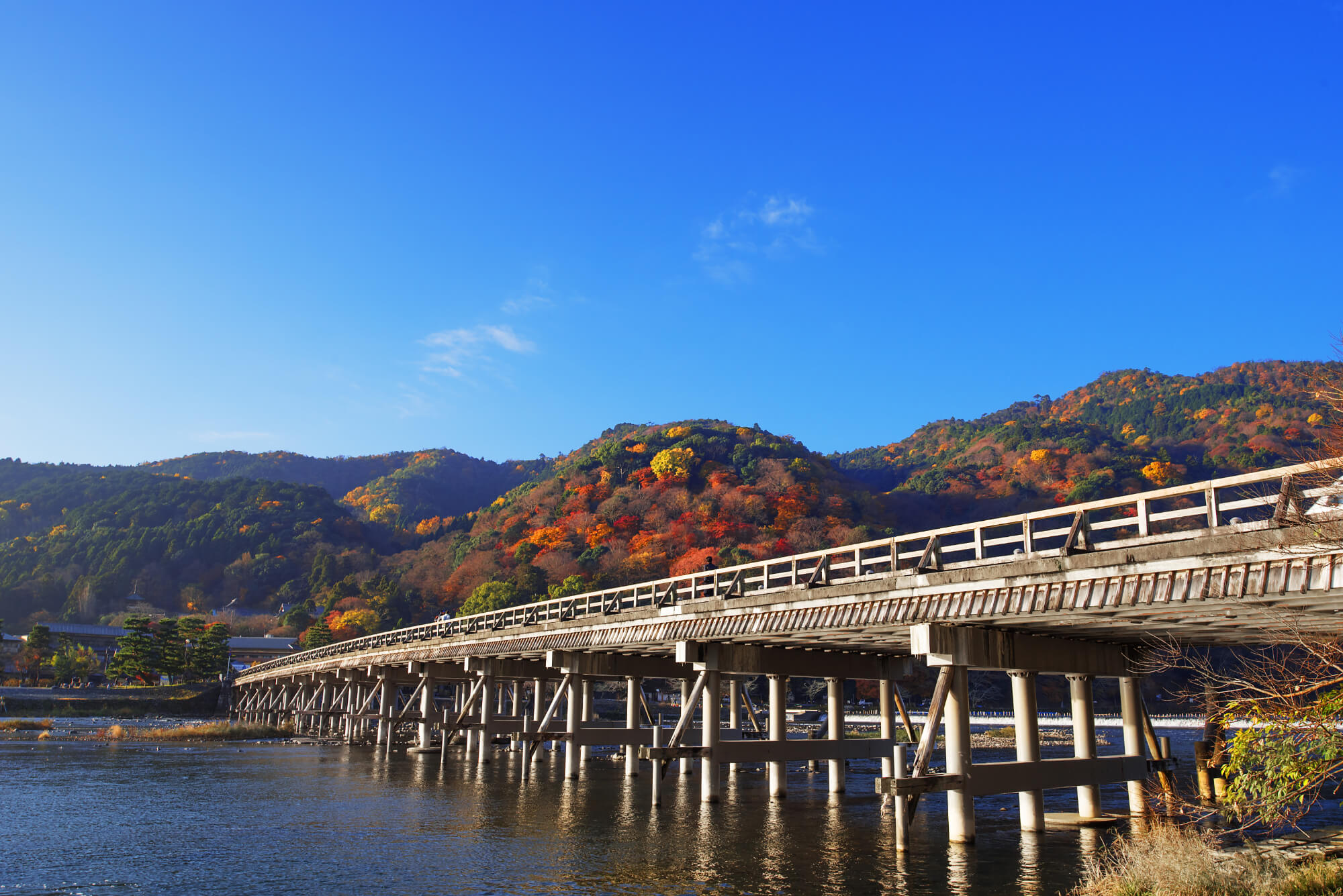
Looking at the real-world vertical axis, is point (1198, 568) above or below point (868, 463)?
below

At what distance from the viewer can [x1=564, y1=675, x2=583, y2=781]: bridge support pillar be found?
3197cm

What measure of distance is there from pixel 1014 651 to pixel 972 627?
1.52 metres

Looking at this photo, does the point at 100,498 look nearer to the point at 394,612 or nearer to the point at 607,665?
the point at 394,612

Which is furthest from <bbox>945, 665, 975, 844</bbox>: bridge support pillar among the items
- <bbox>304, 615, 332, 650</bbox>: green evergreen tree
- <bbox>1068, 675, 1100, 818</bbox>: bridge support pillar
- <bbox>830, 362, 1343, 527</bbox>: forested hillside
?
<bbox>304, 615, 332, 650</bbox>: green evergreen tree

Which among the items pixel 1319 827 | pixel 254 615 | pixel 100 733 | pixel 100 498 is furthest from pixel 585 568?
pixel 100 498

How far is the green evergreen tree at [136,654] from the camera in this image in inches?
3351

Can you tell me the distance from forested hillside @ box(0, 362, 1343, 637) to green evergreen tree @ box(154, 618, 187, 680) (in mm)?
20441

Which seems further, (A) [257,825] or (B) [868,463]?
(B) [868,463]

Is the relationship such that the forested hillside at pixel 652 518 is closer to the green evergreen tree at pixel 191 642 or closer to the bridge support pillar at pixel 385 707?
the green evergreen tree at pixel 191 642

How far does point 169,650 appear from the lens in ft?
285

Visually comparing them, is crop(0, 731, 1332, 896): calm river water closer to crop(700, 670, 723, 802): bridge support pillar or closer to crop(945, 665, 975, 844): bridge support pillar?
crop(945, 665, 975, 844): bridge support pillar

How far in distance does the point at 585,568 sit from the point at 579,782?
7003 cm

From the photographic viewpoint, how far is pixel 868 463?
17425 centimetres

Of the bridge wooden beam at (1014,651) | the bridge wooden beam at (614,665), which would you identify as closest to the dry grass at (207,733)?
the bridge wooden beam at (614,665)
